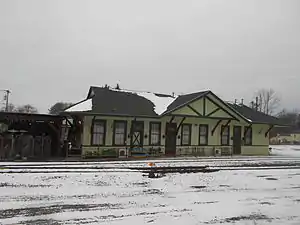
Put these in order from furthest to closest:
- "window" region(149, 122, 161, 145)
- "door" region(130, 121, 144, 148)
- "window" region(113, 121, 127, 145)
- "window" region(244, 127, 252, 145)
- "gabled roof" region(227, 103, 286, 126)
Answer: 1. "gabled roof" region(227, 103, 286, 126)
2. "window" region(244, 127, 252, 145)
3. "window" region(149, 122, 161, 145)
4. "door" region(130, 121, 144, 148)
5. "window" region(113, 121, 127, 145)

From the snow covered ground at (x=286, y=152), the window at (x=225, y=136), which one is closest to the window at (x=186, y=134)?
the window at (x=225, y=136)

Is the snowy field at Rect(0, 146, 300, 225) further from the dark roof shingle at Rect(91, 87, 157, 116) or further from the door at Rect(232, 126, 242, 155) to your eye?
the door at Rect(232, 126, 242, 155)

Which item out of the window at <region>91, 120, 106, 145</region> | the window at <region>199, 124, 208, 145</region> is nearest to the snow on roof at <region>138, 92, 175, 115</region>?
the window at <region>199, 124, 208, 145</region>

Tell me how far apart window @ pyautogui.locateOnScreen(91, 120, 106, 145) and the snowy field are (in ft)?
21.7

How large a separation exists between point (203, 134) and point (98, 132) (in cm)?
888

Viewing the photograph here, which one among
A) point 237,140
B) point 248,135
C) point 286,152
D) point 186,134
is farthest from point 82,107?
point 286,152

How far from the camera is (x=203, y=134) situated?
2473 cm

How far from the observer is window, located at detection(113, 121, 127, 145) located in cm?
2152

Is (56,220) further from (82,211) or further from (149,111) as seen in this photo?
(149,111)

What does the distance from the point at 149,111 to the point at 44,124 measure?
304 inches

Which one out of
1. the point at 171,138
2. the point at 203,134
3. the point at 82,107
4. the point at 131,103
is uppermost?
the point at 131,103

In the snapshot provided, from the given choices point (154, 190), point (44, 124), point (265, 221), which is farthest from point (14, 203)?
point (44, 124)

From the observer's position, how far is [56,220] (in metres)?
7.18

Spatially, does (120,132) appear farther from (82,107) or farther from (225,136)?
(225,136)
